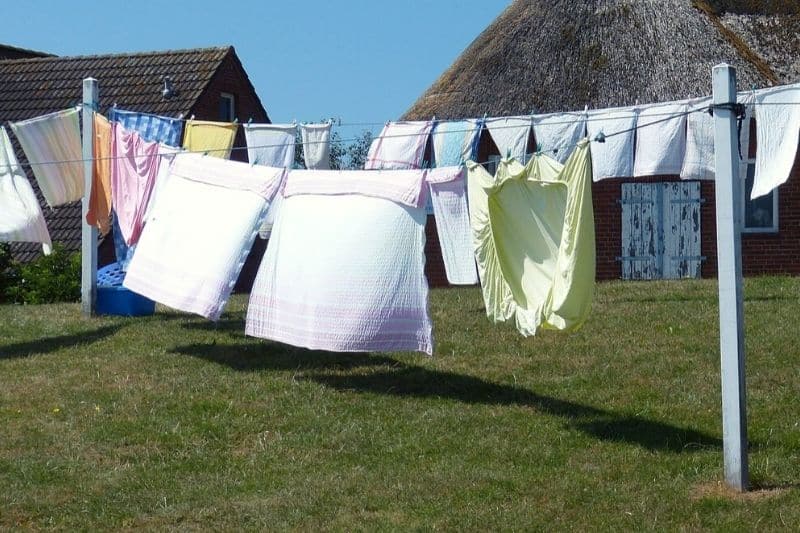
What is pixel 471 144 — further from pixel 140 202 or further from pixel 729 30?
pixel 729 30

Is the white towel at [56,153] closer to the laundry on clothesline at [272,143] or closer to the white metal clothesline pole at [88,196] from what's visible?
the white metal clothesline pole at [88,196]

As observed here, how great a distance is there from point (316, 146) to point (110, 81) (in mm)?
11754

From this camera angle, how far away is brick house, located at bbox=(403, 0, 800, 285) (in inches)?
675

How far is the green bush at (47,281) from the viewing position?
672 inches

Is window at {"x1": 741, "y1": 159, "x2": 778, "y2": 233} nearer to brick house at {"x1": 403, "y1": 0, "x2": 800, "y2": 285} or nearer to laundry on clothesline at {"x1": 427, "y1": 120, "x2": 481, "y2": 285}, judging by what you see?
brick house at {"x1": 403, "y1": 0, "x2": 800, "y2": 285}

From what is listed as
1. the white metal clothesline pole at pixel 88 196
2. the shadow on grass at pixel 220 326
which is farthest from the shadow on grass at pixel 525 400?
the white metal clothesline pole at pixel 88 196

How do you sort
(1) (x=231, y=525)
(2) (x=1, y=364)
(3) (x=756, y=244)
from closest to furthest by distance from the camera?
(1) (x=231, y=525)
(2) (x=1, y=364)
(3) (x=756, y=244)

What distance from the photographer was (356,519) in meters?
6.12

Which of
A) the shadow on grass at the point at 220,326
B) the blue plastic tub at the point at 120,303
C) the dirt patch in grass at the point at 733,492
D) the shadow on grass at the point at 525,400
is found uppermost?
the blue plastic tub at the point at 120,303

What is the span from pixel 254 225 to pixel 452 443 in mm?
2647

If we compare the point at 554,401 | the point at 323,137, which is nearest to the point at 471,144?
the point at 323,137

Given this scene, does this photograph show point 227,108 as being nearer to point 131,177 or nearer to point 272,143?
point 272,143

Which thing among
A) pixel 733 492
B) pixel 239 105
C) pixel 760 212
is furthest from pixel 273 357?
pixel 239 105

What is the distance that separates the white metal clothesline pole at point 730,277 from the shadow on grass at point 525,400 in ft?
3.15
